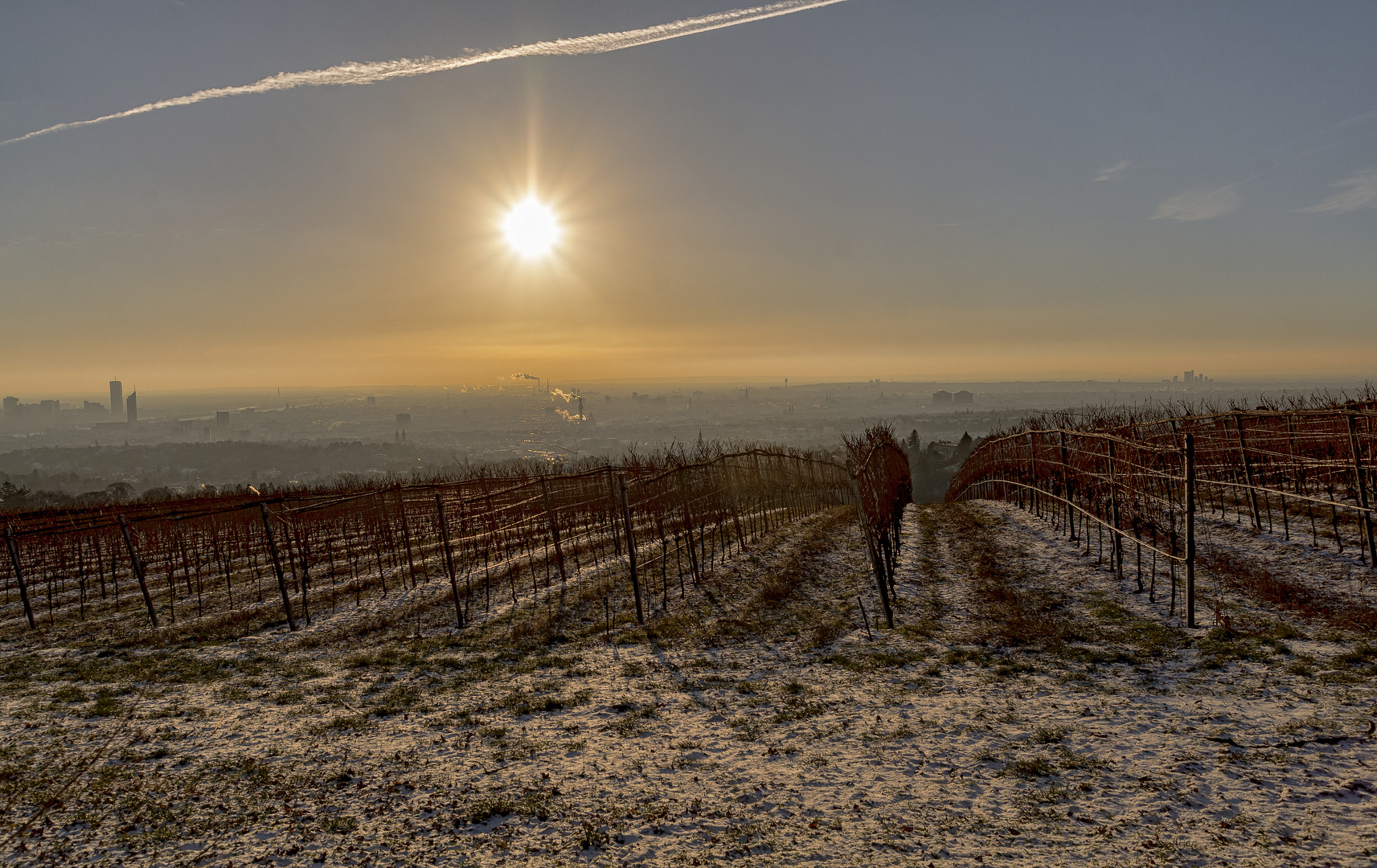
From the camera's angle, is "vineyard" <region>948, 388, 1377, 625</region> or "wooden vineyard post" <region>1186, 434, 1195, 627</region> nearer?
"wooden vineyard post" <region>1186, 434, 1195, 627</region>

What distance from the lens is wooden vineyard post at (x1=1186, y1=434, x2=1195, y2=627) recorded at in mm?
7441

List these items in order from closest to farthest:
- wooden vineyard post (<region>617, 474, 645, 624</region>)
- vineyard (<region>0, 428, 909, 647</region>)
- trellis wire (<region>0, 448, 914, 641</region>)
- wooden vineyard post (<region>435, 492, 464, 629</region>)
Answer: wooden vineyard post (<region>617, 474, 645, 624</region>) → wooden vineyard post (<region>435, 492, 464, 629</region>) → vineyard (<region>0, 428, 909, 647</region>) → trellis wire (<region>0, 448, 914, 641</region>)

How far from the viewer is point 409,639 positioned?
940 cm

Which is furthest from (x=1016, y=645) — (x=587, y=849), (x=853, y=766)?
(x=587, y=849)

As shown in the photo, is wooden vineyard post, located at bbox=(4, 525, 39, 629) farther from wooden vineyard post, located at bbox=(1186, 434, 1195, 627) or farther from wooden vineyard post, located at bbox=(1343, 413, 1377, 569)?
wooden vineyard post, located at bbox=(1343, 413, 1377, 569)

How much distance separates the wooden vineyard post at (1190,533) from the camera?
7441mm

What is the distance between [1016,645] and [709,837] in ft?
16.6

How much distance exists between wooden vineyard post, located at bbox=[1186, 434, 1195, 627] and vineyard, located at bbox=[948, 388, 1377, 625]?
0.02m

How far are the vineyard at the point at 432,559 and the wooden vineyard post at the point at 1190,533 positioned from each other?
3519 mm

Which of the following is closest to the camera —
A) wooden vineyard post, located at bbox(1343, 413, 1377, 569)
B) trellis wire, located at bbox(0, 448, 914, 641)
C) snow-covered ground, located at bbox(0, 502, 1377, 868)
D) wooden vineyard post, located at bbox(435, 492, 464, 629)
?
snow-covered ground, located at bbox(0, 502, 1377, 868)

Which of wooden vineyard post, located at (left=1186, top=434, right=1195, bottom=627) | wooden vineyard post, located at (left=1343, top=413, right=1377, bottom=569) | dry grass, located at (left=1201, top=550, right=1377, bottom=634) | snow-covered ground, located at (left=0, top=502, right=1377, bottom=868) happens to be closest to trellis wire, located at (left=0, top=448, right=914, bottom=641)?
snow-covered ground, located at (left=0, top=502, right=1377, bottom=868)

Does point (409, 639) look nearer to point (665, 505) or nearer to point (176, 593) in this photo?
point (665, 505)

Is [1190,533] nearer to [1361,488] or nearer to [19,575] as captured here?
[1361,488]

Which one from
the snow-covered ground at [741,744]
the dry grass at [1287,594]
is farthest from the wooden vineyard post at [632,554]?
the dry grass at [1287,594]
